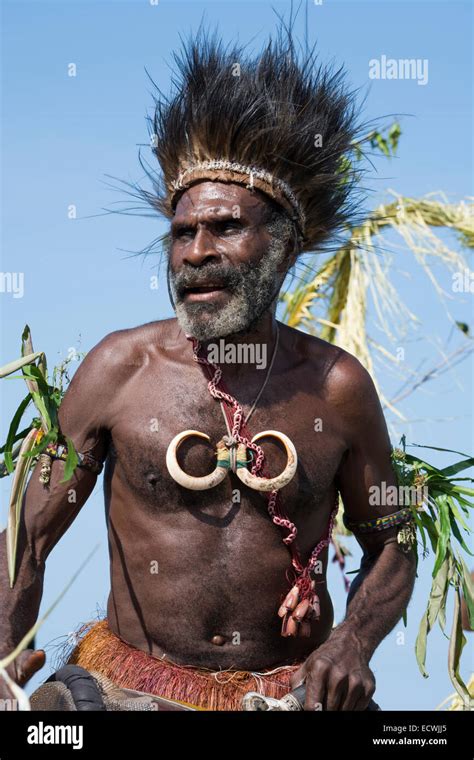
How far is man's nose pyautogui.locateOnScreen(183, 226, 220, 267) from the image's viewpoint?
16.4ft

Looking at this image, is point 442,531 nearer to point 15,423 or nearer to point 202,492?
point 202,492

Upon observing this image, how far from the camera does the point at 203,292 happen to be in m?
5.07

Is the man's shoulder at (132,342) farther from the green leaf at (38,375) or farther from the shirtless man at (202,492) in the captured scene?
the green leaf at (38,375)

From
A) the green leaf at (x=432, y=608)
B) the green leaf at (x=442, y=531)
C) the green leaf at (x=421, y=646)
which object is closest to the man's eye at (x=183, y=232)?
the green leaf at (x=442, y=531)

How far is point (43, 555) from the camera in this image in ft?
16.5

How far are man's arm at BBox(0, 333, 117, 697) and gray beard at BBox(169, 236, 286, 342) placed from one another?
339 mm

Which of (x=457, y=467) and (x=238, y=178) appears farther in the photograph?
(x=457, y=467)

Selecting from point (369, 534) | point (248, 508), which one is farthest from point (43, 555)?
point (369, 534)

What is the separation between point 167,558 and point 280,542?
16.3 inches

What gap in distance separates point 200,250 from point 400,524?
52.0 inches

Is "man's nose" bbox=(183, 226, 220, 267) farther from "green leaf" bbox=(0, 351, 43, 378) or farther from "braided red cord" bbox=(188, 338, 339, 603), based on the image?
"green leaf" bbox=(0, 351, 43, 378)

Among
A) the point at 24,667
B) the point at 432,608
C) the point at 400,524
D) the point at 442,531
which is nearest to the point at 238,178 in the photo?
the point at 400,524

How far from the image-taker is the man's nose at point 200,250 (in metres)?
5.00
